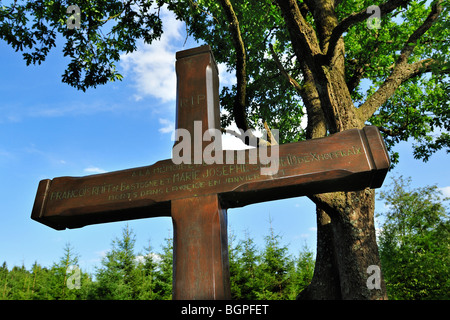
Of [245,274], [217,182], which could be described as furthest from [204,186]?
[245,274]

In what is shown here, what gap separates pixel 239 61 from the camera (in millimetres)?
6777

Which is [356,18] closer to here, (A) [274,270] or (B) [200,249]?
(B) [200,249]

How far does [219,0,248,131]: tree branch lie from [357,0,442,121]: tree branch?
7.85 feet

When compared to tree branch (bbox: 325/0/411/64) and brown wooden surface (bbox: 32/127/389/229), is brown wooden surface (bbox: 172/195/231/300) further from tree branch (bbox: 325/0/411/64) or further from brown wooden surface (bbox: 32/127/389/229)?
tree branch (bbox: 325/0/411/64)

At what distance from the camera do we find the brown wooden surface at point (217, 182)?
8.54 feet

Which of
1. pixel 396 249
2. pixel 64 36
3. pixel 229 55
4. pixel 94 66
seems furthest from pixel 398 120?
pixel 64 36

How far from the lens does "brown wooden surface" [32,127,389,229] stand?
2604mm

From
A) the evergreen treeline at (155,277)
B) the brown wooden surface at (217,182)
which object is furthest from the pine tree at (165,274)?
the brown wooden surface at (217,182)

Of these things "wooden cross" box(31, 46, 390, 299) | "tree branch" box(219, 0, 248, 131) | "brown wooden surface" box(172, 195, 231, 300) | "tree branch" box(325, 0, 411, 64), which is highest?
"tree branch" box(219, 0, 248, 131)

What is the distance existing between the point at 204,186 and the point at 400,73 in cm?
571

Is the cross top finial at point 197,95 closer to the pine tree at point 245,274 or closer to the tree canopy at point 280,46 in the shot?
the tree canopy at point 280,46

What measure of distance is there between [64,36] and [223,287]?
7433 mm

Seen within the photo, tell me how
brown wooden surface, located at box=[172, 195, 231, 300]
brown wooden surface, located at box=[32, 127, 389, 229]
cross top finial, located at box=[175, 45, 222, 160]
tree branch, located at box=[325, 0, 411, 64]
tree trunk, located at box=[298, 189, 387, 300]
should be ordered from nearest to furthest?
brown wooden surface, located at box=[172, 195, 231, 300] → brown wooden surface, located at box=[32, 127, 389, 229] → cross top finial, located at box=[175, 45, 222, 160] → tree branch, located at box=[325, 0, 411, 64] → tree trunk, located at box=[298, 189, 387, 300]

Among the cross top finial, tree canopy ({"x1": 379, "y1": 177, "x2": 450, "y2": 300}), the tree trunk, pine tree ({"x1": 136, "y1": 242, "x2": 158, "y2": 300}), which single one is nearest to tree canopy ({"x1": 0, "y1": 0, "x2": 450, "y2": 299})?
the tree trunk
